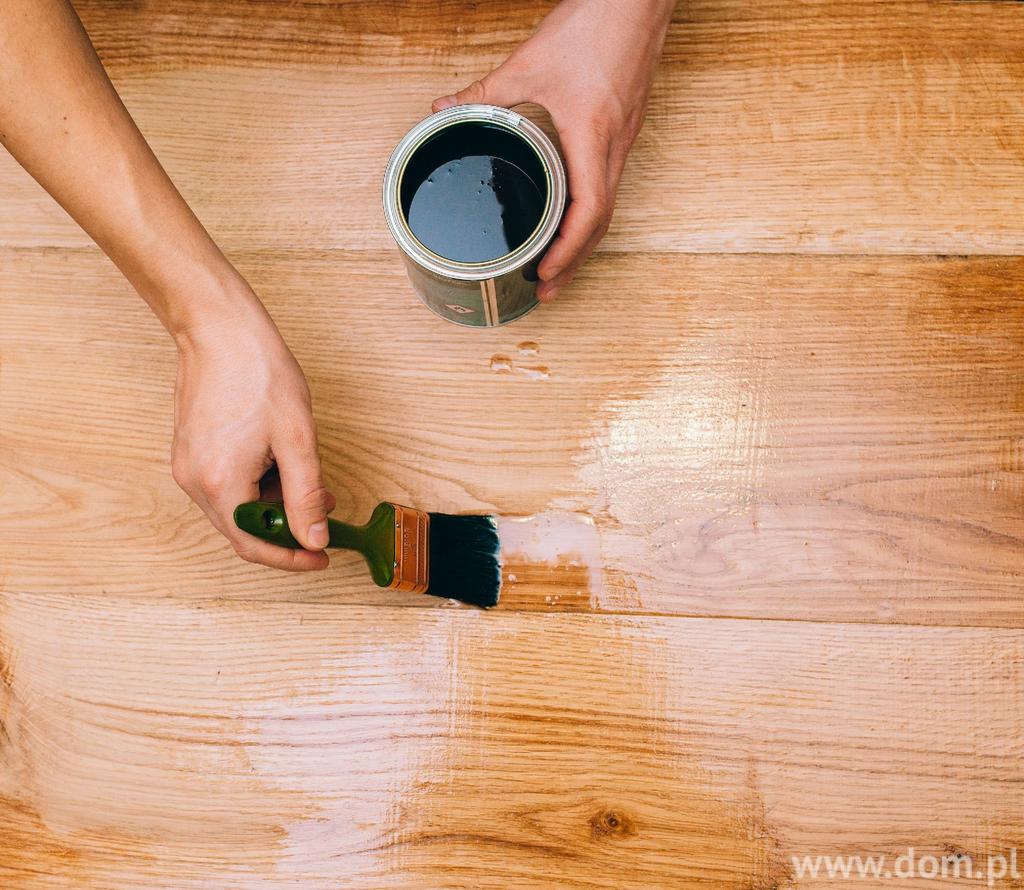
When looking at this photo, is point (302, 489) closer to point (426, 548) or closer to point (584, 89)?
point (426, 548)

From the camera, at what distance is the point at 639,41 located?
68 centimetres

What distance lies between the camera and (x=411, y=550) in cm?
66

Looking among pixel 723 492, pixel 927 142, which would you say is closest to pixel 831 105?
pixel 927 142

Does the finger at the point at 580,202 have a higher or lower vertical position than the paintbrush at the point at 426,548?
higher

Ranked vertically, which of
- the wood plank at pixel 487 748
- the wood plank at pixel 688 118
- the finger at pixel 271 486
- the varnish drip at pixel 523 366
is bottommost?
the wood plank at pixel 487 748

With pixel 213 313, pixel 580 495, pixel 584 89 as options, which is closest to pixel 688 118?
pixel 584 89

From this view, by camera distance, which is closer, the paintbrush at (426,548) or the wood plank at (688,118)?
the paintbrush at (426,548)

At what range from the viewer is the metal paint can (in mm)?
598

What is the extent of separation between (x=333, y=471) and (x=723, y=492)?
0.37 metres

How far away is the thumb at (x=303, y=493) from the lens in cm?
60

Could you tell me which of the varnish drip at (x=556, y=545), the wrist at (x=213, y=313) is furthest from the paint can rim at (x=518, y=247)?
the varnish drip at (x=556, y=545)

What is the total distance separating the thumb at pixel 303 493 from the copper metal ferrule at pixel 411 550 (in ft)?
0.20

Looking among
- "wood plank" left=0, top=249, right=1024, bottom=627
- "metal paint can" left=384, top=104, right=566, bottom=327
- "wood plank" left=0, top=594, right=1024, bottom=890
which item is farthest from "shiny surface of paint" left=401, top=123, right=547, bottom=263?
"wood plank" left=0, top=594, right=1024, bottom=890

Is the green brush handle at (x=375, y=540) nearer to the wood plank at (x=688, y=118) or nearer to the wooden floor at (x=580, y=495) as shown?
the wooden floor at (x=580, y=495)
